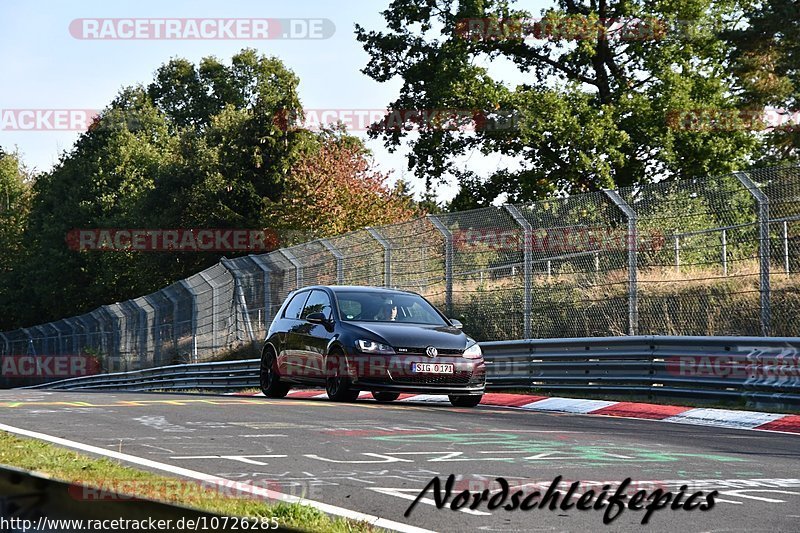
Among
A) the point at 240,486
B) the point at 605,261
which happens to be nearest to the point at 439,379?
the point at 605,261

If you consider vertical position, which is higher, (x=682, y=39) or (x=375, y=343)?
(x=682, y=39)

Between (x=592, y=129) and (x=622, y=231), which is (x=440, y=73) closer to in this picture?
(x=592, y=129)

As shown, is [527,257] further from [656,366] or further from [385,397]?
[656,366]

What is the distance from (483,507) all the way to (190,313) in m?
24.5

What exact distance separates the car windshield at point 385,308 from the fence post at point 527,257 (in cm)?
208

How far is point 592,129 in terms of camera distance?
32.6 meters

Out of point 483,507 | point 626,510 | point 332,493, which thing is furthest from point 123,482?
point 626,510

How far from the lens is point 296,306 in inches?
689

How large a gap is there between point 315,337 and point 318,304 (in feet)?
2.26

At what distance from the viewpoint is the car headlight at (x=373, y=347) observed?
48.7 feet

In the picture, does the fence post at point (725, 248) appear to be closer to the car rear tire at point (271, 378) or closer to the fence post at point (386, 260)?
the car rear tire at point (271, 378)

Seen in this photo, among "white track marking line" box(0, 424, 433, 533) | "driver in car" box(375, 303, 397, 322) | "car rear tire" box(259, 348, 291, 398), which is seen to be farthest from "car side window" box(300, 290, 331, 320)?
"white track marking line" box(0, 424, 433, 533)

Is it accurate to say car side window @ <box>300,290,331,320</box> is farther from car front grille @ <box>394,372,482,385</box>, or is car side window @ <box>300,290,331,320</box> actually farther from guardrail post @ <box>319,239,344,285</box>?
guardrail post @ <box>319,239,344,285</box>

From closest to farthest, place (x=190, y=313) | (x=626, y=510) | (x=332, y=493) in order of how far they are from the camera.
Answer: (x=626, y=510) < (x=332, y=493) < (x=190, y=313)
